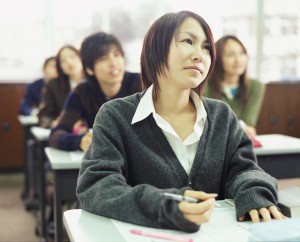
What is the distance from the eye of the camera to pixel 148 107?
53.7 inches

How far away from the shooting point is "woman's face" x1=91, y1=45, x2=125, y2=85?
2.46 m

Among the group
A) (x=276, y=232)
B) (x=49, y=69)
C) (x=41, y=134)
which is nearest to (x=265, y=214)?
(x=276, y=232)

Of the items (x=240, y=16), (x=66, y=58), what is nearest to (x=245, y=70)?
(x=66, y=58)

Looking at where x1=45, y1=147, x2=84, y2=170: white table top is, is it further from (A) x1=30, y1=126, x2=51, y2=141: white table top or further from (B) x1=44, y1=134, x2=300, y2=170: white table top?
(A) x1=30, y1=126, x2=51, y2=141: white table top

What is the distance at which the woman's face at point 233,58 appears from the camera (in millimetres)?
2990

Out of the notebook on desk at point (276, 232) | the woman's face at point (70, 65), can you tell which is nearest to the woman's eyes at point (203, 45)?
the notebook on desk at point (276, 232)

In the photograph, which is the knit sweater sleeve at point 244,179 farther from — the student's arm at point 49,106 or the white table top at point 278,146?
the student's arm at point 49,106

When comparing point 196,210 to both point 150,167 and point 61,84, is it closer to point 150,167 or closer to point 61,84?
point 150,167

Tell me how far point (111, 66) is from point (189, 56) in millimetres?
1210

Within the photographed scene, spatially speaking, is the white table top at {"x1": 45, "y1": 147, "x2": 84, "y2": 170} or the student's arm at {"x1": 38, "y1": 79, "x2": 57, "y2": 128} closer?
the white table top at {"x1": 45, "y1": 147, "x2": 84, "y2": 170}

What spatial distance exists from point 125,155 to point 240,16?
4.69m

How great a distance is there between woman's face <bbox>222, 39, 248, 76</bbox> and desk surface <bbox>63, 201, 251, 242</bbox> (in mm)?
1913

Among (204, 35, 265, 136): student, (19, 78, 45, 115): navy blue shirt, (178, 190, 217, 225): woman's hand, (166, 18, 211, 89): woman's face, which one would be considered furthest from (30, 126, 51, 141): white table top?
(178, 190, 217, 225): woman's hand

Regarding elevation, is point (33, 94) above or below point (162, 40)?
below
